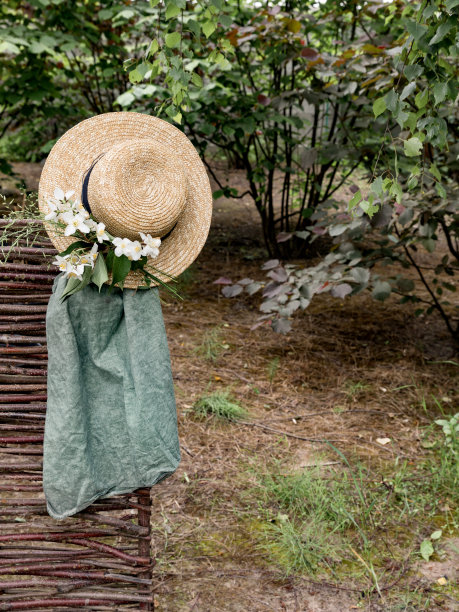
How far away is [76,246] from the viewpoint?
4.64 ft

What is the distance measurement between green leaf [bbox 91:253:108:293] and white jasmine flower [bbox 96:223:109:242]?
4cm

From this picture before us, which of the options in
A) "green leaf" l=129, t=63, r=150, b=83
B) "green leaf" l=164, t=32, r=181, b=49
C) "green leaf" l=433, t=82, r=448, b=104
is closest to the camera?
"green leaf" l=433, t=82, r=448, b=104

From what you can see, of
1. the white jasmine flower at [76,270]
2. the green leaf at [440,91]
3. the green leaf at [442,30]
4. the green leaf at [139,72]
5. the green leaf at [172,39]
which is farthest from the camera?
the green leaf at [139,72]

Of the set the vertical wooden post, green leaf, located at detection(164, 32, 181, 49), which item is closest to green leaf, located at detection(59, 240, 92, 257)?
the vertical wooden post

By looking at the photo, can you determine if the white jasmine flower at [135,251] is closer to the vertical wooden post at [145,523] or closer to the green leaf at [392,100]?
the vertical wooden post at [145,523]

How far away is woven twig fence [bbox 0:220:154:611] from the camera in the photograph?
62.4 inches

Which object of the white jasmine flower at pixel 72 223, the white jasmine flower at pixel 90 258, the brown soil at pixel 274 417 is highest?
the white jasmine flower at pixel 72 223

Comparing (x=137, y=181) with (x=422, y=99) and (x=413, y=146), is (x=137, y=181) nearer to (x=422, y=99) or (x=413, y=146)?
(x=413, y=146)

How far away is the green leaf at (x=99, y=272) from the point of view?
4.54 feet

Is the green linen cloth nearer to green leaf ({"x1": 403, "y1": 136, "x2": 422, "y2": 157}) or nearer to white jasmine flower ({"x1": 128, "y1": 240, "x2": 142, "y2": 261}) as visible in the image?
white jasmine flower ({"x1": 128, "y1": 240, "x2": 142, "y2": 261})

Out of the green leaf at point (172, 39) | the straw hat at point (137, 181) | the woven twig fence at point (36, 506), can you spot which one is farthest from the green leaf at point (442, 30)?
the woven twig fence at point (36, 506)

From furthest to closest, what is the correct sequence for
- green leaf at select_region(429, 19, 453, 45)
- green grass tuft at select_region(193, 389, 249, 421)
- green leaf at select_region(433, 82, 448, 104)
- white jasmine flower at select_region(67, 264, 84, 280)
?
green grass tuft at select_region(193, 389, 249, 421)
green leaf at select_region(433, 82, 448, 104)
green leaf at select_region(429, 19, 453, 45)
white jasmine flower at select_region(67, 264, 84, 280)

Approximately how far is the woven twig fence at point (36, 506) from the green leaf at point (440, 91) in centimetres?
113

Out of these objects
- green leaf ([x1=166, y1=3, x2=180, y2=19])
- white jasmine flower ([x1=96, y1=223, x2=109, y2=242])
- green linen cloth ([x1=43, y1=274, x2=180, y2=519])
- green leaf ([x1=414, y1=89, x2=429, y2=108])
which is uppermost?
green leaf ([x1=166, y1=3, x2=180, y2=19])
